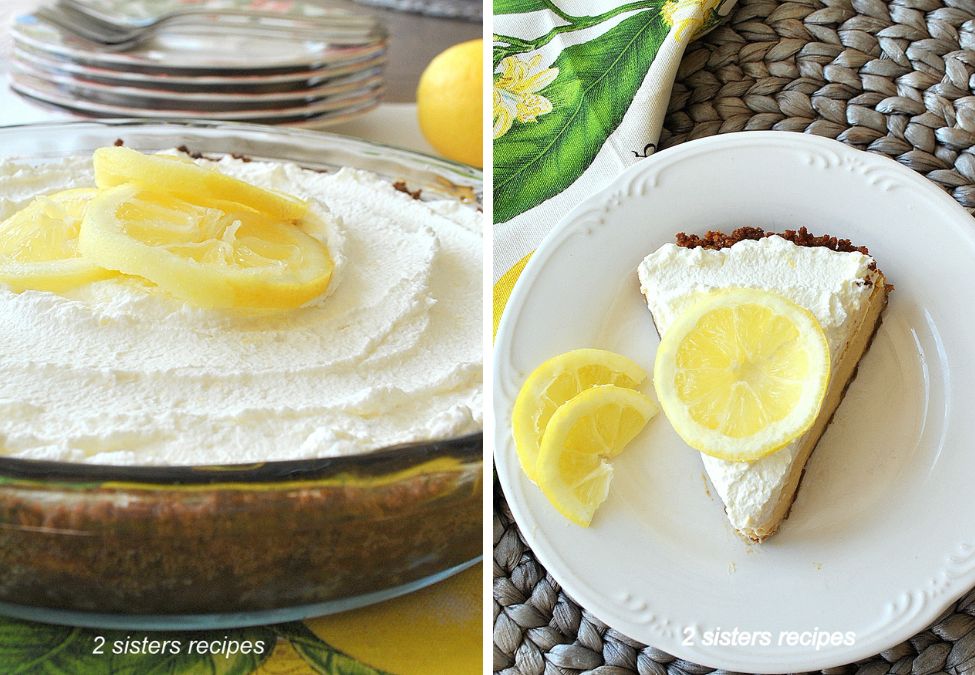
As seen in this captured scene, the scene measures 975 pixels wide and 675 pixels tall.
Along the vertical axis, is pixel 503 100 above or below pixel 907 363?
above

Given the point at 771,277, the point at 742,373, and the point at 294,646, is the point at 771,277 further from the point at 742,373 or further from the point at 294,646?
the point at 294,646

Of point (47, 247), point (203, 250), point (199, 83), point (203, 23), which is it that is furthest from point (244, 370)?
point (203, 23)

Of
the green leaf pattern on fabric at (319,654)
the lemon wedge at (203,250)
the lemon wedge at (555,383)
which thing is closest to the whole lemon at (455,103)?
the lemon wedge at (203,250)

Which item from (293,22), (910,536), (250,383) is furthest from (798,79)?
(293,22)

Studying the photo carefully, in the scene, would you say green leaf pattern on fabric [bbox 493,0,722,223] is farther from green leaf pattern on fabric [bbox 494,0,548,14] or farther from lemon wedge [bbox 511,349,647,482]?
lemon wedge [bbox 511,349,647,482]

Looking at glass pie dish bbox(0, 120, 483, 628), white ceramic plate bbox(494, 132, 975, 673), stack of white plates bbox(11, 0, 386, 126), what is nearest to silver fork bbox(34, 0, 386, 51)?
stack of white plates bbox(11, 0, 386, 126)

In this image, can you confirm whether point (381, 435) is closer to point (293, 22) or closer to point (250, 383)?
point (250, 383)
